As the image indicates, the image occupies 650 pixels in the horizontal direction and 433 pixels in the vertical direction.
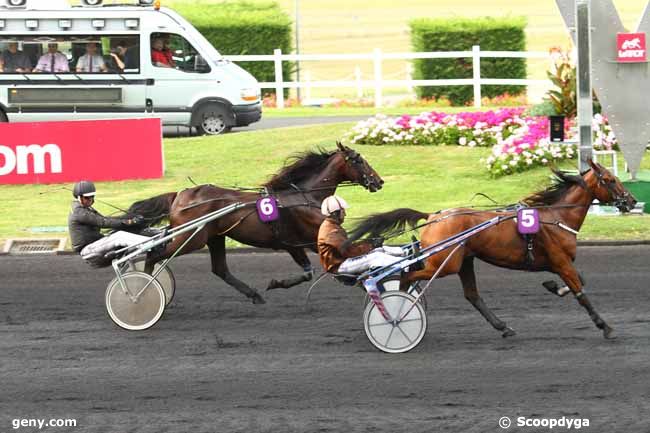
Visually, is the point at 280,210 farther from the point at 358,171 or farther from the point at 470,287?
the point at 470,287

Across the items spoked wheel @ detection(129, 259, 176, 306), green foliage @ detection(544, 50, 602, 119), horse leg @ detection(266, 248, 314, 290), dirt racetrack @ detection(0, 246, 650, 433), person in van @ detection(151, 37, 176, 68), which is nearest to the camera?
dirt racetrack @ detection(0, 246, 650, 433)

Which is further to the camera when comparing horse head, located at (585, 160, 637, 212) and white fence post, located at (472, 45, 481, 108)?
white fence post, located at (472, 45, 481, 108)

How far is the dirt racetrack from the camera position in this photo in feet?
25.6

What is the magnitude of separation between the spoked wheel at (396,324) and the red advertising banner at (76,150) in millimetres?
9352

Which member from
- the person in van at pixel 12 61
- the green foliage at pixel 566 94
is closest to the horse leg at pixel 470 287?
the green foliage at pixel 566 94

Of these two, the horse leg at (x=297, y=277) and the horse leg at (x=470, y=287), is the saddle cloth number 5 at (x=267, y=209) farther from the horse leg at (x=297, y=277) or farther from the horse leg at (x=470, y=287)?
the horse leg at (x=470, y=287)

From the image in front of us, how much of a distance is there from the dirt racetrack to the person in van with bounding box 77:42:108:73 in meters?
10.1

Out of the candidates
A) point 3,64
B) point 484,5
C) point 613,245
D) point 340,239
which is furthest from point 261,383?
point 484,5

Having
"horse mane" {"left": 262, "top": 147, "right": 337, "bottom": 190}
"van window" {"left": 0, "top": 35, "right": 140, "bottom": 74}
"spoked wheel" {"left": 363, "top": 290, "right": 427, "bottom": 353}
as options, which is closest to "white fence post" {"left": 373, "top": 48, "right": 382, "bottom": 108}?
"van window" {"left": 0, "top": 35, "right": 140, "bottom": 74}

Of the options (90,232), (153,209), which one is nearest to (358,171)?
(153,209)

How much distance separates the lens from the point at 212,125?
73.1ft

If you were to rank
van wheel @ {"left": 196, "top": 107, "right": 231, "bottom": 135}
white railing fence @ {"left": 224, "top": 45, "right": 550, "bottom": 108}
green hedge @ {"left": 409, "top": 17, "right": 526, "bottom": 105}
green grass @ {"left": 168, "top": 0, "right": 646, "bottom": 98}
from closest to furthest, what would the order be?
van wheel @ {"left": 196, "top": 107, "right": 231, "bottom": 135} < white railing fence @ {"left": 224, "top": 45, "right": 550, "bottom": 108} < green hedge @ {"left": 409, "top": 17, "right": 526, "bottom": 105} < green grass @ {"left": 168, "top": 0, "right": 646, "bottom": 98}

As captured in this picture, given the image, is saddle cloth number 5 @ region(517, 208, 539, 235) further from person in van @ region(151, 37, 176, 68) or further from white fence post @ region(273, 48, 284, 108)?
white fence post @ region(273, 48, 284, 108)

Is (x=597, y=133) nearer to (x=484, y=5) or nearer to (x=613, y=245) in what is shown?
(x=613, y=245)
